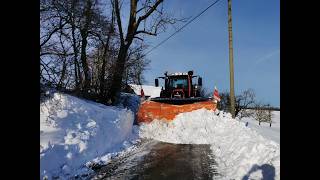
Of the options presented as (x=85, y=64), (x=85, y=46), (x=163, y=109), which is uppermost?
(x=85, y=46)

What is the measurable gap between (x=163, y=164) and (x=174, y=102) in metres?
9.33

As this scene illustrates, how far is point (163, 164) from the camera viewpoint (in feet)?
29.1

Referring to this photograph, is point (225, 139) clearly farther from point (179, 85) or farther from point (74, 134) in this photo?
point (179, 85)

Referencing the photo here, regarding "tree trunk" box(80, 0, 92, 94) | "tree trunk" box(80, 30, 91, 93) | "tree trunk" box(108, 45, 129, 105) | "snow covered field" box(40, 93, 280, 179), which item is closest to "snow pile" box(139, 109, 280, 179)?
"snow covered field" box(40, 93, 280, 179)

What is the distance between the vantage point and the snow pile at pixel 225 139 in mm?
7855

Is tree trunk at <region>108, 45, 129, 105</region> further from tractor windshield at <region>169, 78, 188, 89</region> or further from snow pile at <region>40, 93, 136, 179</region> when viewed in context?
snow pile at <region>40, 93, 136, 179</region>

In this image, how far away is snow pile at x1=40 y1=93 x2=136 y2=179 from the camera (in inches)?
311

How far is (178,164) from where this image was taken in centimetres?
893

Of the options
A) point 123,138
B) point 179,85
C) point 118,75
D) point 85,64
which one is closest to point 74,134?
point 123,138

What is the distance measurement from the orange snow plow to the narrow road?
13.7 feet
